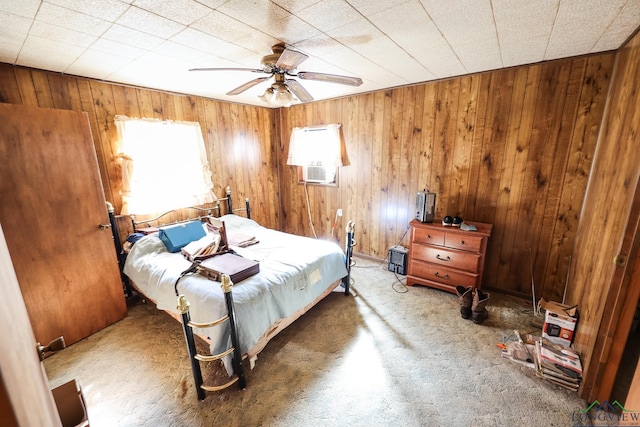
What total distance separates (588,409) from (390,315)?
1377 mm

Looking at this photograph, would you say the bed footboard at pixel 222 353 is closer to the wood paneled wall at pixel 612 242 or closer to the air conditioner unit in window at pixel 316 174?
the wood paneled wall at pixel 612 242

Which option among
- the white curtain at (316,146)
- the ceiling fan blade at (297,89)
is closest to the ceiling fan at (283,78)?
the ceiling fan blade at (297,89)

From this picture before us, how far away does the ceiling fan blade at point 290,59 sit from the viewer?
1678 mm

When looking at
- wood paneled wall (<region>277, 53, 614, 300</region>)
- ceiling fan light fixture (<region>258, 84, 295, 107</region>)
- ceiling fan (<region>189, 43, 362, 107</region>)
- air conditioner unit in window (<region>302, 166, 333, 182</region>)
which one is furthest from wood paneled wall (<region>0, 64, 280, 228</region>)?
ceiling fan light fixture (<region>258, 84, 295, 107</region>)

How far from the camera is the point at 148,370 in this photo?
6.45 feet

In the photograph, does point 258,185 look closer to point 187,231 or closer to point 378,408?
point 187,231

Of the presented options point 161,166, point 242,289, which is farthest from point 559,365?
point 161,166

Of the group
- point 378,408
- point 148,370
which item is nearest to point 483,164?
point 378,408

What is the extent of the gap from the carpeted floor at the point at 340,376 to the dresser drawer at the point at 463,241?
0.63 metres

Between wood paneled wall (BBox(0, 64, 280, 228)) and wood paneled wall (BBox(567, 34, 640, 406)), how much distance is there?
13.1 ft

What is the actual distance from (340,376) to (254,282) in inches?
36.7

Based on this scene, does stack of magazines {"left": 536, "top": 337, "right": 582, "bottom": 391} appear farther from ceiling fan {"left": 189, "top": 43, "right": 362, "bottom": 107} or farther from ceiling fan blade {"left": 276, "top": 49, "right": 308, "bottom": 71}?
ceiling fan blade {"left": 276, "top": 49, "right": 308, "bottom": 71}

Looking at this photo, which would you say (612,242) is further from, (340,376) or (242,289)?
(242,289)

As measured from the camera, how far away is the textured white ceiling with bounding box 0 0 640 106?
1.45 meters
